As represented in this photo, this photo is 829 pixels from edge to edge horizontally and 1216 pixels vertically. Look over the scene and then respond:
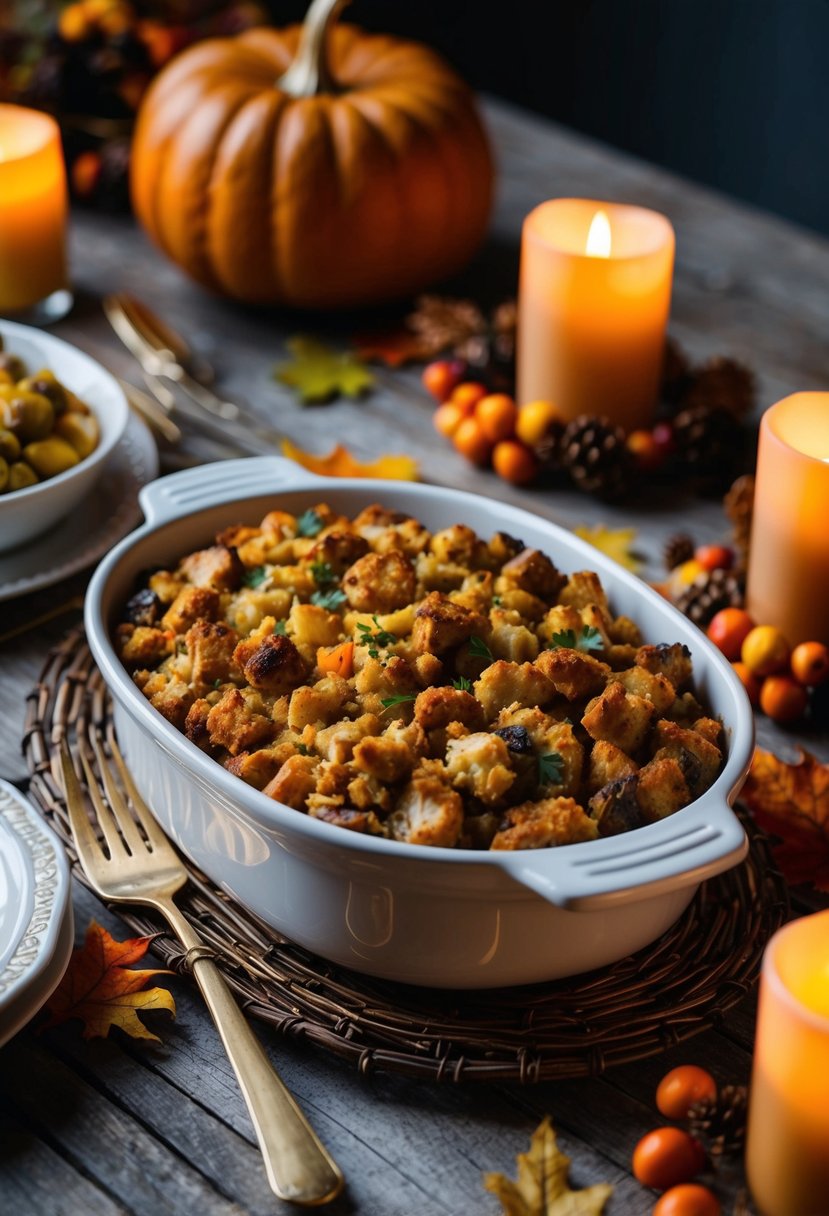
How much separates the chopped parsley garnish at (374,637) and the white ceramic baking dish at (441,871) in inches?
9.2

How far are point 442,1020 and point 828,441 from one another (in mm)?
877

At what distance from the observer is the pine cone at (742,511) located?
5.98 feet

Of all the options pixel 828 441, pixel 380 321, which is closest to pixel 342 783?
pixel 828 441

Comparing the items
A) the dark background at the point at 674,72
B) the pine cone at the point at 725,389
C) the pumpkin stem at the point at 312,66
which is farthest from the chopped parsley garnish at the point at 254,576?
the dark background at the point at 674,72

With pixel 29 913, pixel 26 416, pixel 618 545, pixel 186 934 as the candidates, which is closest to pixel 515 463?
pixel 618 545

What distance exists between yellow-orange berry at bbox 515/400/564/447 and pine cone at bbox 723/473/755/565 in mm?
340

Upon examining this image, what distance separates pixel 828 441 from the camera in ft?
5.44

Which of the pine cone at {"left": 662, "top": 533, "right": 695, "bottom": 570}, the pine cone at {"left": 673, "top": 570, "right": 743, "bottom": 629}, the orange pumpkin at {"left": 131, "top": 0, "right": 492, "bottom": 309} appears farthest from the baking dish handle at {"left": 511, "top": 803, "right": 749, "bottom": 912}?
the orange pumpkin at {"left": 131, "top": 0, "right": 492, "bottom": 309}

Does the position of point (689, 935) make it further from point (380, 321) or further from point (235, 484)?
point (380, 321)

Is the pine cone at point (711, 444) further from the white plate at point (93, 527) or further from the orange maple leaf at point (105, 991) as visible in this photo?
the orange maple leaf at point (105, 991)

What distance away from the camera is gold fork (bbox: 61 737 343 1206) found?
107cm

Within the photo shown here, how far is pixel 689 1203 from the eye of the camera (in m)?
1.04

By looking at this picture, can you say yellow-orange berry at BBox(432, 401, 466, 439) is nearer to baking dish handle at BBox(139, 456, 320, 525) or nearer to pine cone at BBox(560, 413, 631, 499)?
pine cone at BBox(560, 413, 631, 499)

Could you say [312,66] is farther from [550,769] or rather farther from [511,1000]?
[511,1000]
